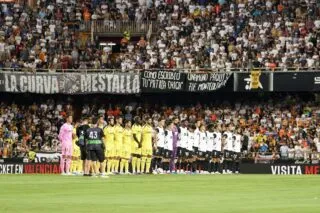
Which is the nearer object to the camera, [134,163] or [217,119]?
[134,163]

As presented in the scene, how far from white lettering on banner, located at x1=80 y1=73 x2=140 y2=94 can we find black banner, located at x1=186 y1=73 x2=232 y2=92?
2.58m

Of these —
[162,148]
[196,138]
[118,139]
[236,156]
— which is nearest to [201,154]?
[196,138]

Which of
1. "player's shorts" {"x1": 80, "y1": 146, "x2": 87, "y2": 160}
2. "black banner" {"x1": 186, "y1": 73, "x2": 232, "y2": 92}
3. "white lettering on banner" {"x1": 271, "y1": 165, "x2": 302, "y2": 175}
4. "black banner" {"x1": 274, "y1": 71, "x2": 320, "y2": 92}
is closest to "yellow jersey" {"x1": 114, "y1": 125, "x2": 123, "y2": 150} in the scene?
"player's shorts" {"x1": 80, "y1": 146, "x2": 87, "y2": 160}

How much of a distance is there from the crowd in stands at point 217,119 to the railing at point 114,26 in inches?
191

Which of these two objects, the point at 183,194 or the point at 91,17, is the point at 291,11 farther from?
the point at 183,194

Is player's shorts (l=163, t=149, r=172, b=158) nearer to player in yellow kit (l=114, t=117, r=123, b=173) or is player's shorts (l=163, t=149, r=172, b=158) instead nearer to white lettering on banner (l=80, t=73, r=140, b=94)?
player in yellow kit (l=114, t=117, r=123, b=173)

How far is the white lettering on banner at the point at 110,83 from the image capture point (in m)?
52.0

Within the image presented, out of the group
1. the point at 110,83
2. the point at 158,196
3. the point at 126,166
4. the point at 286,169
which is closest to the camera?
the point at 158,196

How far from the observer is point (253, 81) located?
1991 inches

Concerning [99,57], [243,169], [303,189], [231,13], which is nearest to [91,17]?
[99,57]

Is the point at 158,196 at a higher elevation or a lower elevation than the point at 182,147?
lower

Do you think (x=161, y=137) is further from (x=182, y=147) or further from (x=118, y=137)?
(x=118, y=137)

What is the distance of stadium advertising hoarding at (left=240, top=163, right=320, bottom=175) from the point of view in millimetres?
44594

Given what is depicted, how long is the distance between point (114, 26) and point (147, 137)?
1924 centimetres
